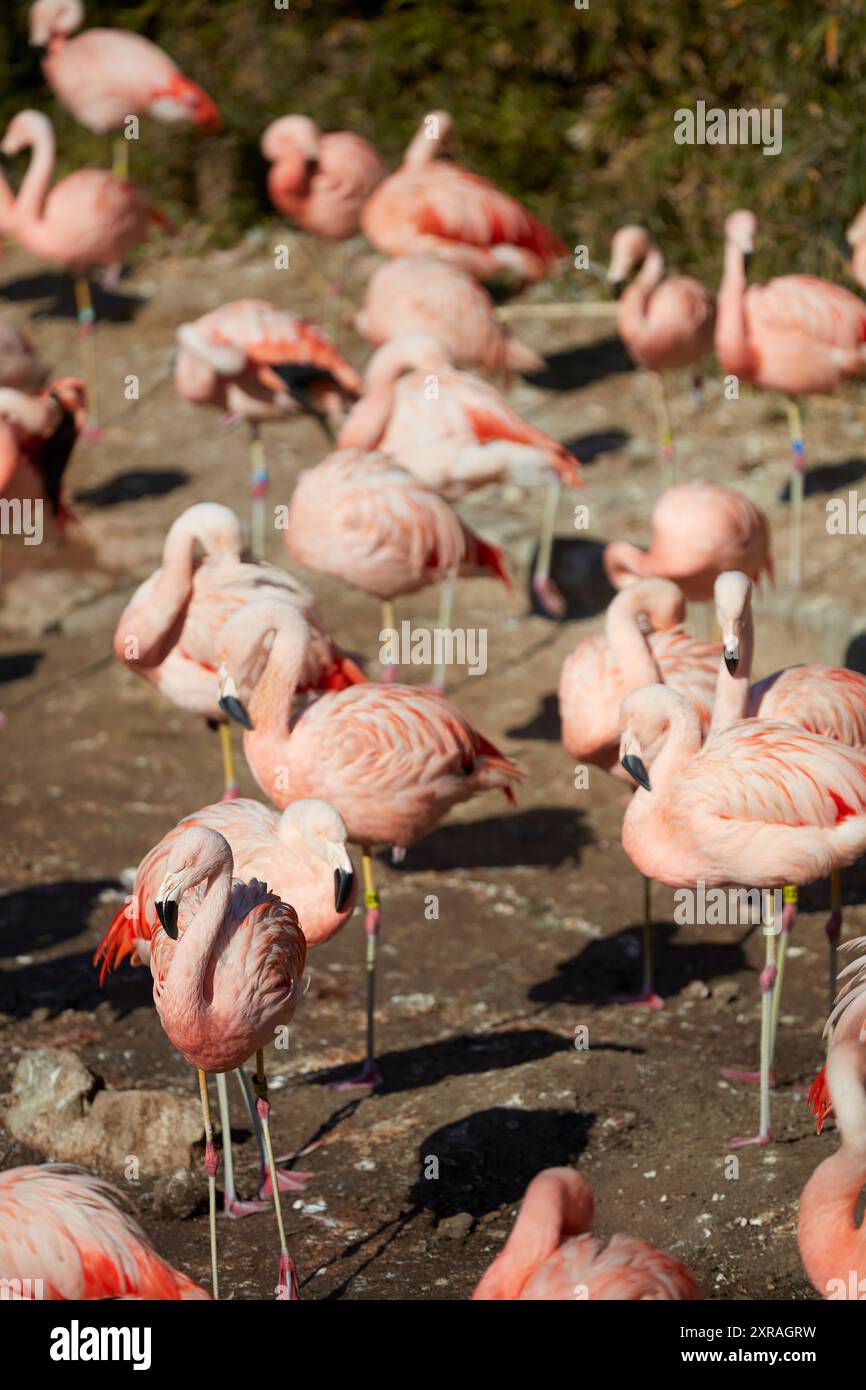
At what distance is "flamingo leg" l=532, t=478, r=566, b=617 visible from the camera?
26.6 ft

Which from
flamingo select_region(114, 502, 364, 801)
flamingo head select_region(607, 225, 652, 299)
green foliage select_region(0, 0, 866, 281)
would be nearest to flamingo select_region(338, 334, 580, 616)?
flamingo select_region(114, 502, 364, 801)

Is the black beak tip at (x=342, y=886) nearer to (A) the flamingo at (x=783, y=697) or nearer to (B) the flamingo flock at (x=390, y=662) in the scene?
(B) the flamingo flock at (x=390, y=662)

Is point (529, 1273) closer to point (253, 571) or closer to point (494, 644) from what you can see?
point (253, 571)

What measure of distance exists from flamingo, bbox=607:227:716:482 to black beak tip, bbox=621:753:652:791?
3.71 m

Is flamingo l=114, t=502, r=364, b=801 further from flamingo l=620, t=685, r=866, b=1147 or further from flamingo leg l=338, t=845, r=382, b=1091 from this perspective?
flamingo l=620, t=685, r=866, b=1147

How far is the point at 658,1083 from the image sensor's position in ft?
16.9

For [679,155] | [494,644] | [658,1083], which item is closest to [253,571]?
[494,644]

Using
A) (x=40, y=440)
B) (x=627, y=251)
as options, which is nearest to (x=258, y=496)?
(x=40, y=440)

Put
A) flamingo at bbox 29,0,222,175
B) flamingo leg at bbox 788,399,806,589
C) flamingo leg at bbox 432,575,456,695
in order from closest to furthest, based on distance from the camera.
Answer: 1. flamingo leg at bbox 432,575,456,695
2. flamingo leg at bbox 788,399,806,589
3. flamingo at bbox 29,0,222,175

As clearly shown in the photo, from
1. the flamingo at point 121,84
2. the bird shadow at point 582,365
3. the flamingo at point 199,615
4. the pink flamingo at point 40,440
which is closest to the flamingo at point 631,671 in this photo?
the flamingo at point 199,615

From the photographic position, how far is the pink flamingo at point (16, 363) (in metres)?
9.40

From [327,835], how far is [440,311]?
4644 mm

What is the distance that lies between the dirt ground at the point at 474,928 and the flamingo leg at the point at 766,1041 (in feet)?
0.20
